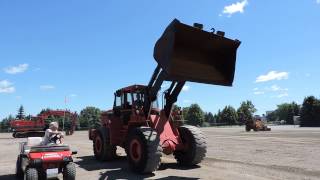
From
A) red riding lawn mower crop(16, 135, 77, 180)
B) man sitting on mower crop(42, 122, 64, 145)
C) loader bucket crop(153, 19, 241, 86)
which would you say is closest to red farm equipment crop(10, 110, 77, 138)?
man sitting on mower crop(42, 122, 64, 145)

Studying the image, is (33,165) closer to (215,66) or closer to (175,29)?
(175,29)

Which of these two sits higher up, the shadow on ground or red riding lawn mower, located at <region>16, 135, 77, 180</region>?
red riding lawn mower, located at <region>16, 135, 77, 180</region>

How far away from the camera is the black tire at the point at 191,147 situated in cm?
1320

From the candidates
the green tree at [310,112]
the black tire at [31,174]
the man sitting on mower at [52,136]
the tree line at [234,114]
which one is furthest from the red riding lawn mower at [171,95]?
the green tree at [310,112]

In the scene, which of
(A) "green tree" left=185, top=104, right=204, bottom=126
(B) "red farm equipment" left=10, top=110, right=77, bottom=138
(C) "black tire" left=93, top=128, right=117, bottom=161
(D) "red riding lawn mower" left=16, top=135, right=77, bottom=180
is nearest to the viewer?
(D) "red riding lawn mower" left=16, top=135, right=77, bottom=180

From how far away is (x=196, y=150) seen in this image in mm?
13141

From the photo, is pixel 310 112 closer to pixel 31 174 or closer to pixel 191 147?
pixel 191 147

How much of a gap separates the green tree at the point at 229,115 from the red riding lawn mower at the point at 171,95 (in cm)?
10257

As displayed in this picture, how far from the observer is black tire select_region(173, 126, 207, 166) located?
13.2m

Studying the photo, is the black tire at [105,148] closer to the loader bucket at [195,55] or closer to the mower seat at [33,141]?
the mower seat at [33,141]

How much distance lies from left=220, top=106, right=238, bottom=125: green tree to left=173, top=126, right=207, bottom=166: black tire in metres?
103

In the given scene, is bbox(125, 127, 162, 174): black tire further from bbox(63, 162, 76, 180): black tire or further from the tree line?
the tree line

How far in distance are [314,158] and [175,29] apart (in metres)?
7.96

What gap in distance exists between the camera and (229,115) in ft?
382
